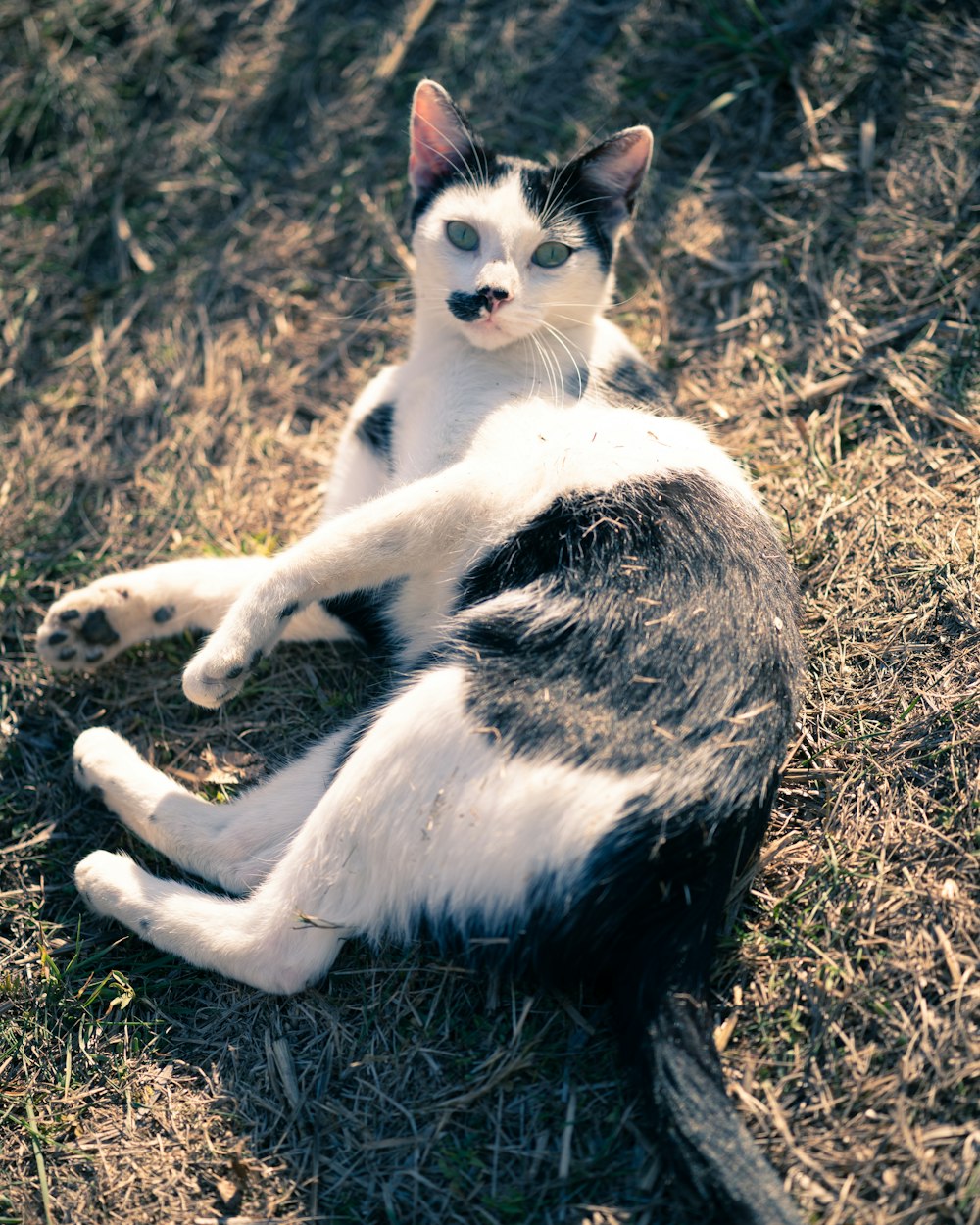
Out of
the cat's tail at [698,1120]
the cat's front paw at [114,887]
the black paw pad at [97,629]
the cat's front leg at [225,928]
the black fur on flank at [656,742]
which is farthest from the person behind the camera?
the black paw pad at [97,629]

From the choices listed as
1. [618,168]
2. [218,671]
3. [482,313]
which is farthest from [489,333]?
[218,671]

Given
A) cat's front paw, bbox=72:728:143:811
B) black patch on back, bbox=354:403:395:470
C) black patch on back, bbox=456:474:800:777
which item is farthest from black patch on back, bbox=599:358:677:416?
cat's front paw, bbox=72:728:143:811

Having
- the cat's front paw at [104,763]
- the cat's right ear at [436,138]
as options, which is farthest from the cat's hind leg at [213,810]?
the cat's right ear at [436,138]

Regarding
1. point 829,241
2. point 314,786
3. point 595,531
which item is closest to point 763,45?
point 829,241

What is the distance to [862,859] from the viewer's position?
2.30m

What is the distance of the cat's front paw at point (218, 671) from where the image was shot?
8.00 feet

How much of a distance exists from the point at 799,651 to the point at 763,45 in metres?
2.64

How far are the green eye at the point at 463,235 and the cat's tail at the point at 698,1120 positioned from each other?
6.72 ft

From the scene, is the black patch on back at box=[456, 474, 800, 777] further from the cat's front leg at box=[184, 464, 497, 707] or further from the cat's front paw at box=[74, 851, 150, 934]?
the cat's front paw at box=[74, 851, 150, 934]

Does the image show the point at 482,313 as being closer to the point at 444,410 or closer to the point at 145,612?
the point at 444,410

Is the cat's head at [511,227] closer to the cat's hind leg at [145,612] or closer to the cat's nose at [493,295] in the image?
the cat's nose at [493,295]

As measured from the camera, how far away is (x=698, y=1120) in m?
1.85

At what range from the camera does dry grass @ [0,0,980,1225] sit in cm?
211

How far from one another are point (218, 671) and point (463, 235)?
1.43 m
